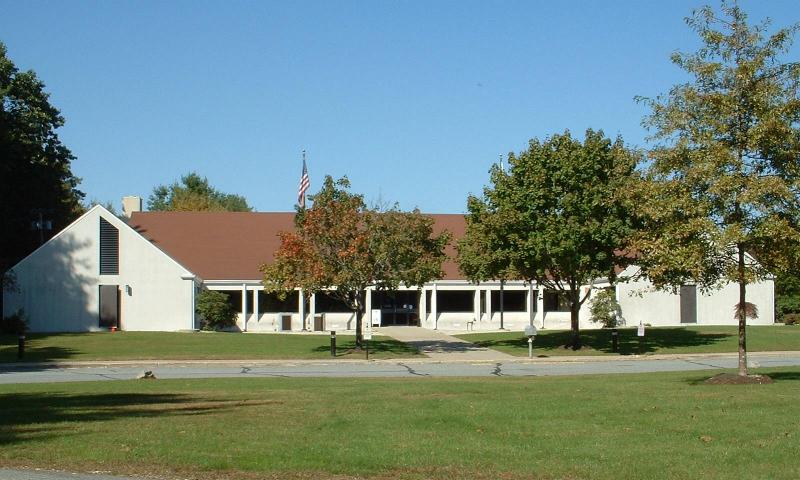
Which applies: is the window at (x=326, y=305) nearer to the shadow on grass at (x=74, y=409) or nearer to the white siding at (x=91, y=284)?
the white siding at (x=91, y=284)

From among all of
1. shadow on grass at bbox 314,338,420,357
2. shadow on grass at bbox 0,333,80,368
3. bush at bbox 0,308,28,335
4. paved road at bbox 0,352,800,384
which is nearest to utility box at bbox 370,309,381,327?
shadow on grass at bbox 314,338,420,357

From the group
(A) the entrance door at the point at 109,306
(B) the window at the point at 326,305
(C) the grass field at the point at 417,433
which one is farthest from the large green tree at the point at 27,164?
(C) the grass field at the point at 417,433

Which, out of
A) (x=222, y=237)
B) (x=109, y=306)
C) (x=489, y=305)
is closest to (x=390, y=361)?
(x=109, y=306)

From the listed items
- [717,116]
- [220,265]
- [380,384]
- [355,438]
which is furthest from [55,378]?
[220,265]

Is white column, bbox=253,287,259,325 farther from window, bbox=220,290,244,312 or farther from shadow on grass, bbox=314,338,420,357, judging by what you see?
shadow on grass, bbox=314,338,420,357

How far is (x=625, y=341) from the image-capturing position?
40.0 m

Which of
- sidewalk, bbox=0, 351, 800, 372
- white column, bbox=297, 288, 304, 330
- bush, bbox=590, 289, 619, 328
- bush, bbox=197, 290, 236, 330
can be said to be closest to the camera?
sidewalk, bbox=0, 351, 800, 372

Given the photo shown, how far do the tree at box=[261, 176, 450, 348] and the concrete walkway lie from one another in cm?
313

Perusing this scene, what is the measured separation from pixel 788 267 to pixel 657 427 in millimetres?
9286

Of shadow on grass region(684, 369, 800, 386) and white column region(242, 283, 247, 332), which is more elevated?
white column region(242, 283, 247, 332)

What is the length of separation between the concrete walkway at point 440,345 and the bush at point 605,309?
8.65m

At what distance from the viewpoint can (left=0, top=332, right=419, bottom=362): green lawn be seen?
110ft

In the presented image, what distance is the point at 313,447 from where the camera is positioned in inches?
429

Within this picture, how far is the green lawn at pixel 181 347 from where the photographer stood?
33.6 metres
